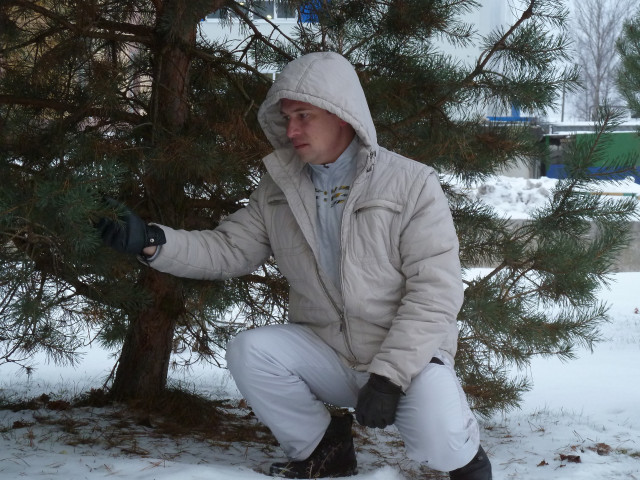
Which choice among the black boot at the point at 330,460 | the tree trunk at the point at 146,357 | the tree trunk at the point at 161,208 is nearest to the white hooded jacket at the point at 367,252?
the black boot at the point at 330,460

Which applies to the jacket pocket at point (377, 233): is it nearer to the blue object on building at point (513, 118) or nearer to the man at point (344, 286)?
the man at point (344, 286)

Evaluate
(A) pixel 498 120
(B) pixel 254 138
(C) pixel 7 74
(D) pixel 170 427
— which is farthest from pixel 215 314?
(A) pixel 498 120

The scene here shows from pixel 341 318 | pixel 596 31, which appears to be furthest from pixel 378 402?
pixel 596 31

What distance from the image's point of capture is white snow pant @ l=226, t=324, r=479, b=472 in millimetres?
2025

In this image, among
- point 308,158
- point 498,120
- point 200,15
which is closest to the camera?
point 308,158

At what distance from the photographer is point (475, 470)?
206 centimetres

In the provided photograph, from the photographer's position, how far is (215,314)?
286cm

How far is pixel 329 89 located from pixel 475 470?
1.07m

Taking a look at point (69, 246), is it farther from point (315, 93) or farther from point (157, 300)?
point (157, 300)

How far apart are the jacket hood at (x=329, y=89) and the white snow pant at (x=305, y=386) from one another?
58 cm

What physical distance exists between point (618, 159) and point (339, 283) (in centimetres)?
127

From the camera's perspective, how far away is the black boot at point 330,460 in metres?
2.16

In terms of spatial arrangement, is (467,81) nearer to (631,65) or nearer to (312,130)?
(312,130)

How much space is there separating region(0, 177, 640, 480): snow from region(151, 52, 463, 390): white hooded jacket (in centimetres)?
40
